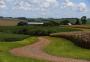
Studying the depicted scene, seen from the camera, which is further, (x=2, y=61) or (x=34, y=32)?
(x=34, y=32)

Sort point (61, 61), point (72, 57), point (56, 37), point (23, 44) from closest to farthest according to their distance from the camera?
point (61, 61) < point (72, 57) < point (23, 44) < point (56, 37)

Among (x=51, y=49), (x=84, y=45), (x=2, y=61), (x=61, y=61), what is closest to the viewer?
(x=2, y=61)

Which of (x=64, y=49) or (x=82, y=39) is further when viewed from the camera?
(x=82, y=39)

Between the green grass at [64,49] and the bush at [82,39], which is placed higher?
the bush at [82,39]

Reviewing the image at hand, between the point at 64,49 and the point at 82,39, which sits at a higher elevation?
the point at 82,39

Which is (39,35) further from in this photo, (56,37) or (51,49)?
(51,49)

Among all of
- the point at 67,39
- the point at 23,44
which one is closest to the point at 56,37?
the point at 67,39

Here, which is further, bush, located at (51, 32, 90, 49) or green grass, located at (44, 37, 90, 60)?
bush, located at (51, 32, 90, 49)

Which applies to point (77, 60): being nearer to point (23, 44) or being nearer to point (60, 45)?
point (60, 45)

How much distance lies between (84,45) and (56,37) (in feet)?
36.6

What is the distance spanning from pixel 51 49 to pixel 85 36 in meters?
5.84

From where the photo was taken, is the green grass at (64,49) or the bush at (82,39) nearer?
the green grass at (64,49)

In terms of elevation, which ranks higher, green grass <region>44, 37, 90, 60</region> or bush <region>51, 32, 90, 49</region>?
bush <region>51, 32, 90, 49</region>

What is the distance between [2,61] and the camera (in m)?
24.0
